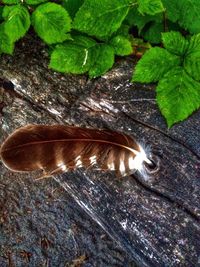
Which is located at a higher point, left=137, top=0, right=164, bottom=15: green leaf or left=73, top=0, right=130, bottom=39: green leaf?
left=137, top=0, right=164, bottom=15: green leaf

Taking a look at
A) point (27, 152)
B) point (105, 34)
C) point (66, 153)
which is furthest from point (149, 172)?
point (105, 34)

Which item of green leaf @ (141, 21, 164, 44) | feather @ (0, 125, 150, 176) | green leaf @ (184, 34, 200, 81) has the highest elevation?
green leaf @ (184, 34, 200, 81)

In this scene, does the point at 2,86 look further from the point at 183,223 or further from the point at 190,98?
the point at 183,223

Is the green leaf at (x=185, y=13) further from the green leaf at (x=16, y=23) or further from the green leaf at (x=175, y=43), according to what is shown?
the green leaf at (x=16, y=23)

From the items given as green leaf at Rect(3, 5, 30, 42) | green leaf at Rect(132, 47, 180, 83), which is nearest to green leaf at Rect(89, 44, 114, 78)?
green leaf at Rect(132, 47, 180, 83)

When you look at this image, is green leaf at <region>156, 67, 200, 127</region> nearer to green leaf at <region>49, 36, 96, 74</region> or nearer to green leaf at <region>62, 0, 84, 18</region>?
green leaf at <region>49, 36, 96, 74</region>

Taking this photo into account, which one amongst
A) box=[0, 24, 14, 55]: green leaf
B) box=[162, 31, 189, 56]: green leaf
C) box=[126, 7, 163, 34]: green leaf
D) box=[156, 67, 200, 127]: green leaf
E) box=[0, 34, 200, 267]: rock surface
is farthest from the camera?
box=[126, 7, 163, 34]: green leaf
